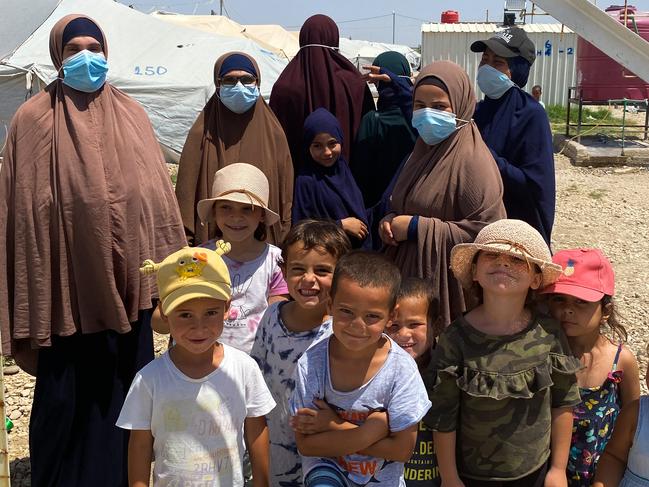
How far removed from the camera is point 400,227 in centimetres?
271

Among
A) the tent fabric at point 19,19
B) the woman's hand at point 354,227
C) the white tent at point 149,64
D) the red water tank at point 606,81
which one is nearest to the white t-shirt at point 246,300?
the woman's hand at point 354,227

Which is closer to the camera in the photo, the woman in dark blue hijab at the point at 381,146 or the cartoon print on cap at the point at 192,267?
the cartoon print on cap at the point at 192,267

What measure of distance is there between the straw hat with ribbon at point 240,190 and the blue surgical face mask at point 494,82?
108 cm

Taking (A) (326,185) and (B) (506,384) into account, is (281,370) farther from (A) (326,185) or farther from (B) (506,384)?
(A) (326,185)

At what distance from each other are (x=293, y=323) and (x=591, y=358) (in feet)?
3.16

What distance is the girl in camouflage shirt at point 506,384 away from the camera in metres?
2.24

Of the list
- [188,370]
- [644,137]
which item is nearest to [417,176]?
[188,370]

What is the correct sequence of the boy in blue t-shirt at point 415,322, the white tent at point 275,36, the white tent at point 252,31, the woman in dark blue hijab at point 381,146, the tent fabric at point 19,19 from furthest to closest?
the white tent at point 275,36 → the white tent at point 252,31 → the tent fabric at point 19,19 → the woman in dark blue hijab at point 381,146 → the boy in blue t-shirt at point 415,322

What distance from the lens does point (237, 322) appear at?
2688mm

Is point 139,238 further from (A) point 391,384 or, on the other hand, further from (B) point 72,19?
(A) point 391,384

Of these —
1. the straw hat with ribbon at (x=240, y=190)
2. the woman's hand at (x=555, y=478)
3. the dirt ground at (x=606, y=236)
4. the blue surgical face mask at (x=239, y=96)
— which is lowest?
the dirt ground at (x=606, y=236)

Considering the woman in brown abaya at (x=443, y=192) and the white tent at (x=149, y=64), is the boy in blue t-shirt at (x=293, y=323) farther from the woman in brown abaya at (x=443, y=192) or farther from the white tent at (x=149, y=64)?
the white tent at (x=149, y=64)

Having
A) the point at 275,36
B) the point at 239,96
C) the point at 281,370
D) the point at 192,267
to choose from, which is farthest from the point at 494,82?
the point at 275,36

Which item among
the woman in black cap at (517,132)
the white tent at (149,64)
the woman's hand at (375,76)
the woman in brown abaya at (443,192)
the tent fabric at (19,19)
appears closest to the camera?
the woman in brown abaya at (443,192)
